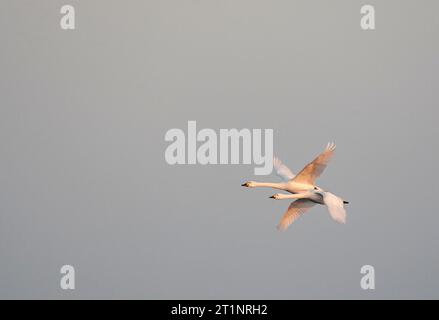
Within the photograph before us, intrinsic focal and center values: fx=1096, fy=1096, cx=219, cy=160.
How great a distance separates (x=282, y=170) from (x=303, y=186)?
43.7 inches

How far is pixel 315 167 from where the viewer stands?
854 inches

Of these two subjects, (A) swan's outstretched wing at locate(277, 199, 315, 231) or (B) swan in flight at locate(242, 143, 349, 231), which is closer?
(B) swan in flight at locate(242, 143, 349, 231)

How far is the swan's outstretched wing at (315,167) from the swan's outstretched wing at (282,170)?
62cm

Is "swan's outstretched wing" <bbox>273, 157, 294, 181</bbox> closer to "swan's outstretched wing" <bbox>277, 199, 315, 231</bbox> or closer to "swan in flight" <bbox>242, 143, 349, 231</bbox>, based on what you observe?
"swan in flight" <bbox>242, 143, 349, 231</bbox>

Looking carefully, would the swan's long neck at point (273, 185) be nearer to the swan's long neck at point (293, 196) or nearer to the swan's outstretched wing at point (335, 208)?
the swan's long neck at point (293, 196)

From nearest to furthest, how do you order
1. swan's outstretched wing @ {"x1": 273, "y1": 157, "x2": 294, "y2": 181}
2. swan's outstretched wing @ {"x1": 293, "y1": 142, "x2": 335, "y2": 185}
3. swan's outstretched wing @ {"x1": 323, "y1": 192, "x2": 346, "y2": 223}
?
swan's outstretched wing @ {"x1": 323, "y1": 192, "x2": 346, "y2": 223}
swan's outstretched wing @ {"x1": 293, "y1": 142, "x2": 335, "y2": 185}
swan's outstretched wing @ {"x1": 273, "y1": 157, "x2": 294, "y2": 181}

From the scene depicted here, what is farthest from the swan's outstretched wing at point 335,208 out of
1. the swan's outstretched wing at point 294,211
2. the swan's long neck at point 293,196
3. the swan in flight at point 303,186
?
the swan's outstretched wing at point 294,211

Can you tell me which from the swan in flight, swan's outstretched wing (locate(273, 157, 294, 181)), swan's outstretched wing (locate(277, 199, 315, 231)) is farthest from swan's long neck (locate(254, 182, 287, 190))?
swan's outstretched wing (locate(277, 199, 315, 231))

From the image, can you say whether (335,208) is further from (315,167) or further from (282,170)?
(282,170)

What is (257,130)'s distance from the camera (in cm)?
2969

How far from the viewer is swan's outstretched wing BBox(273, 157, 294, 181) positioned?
22.7 m
